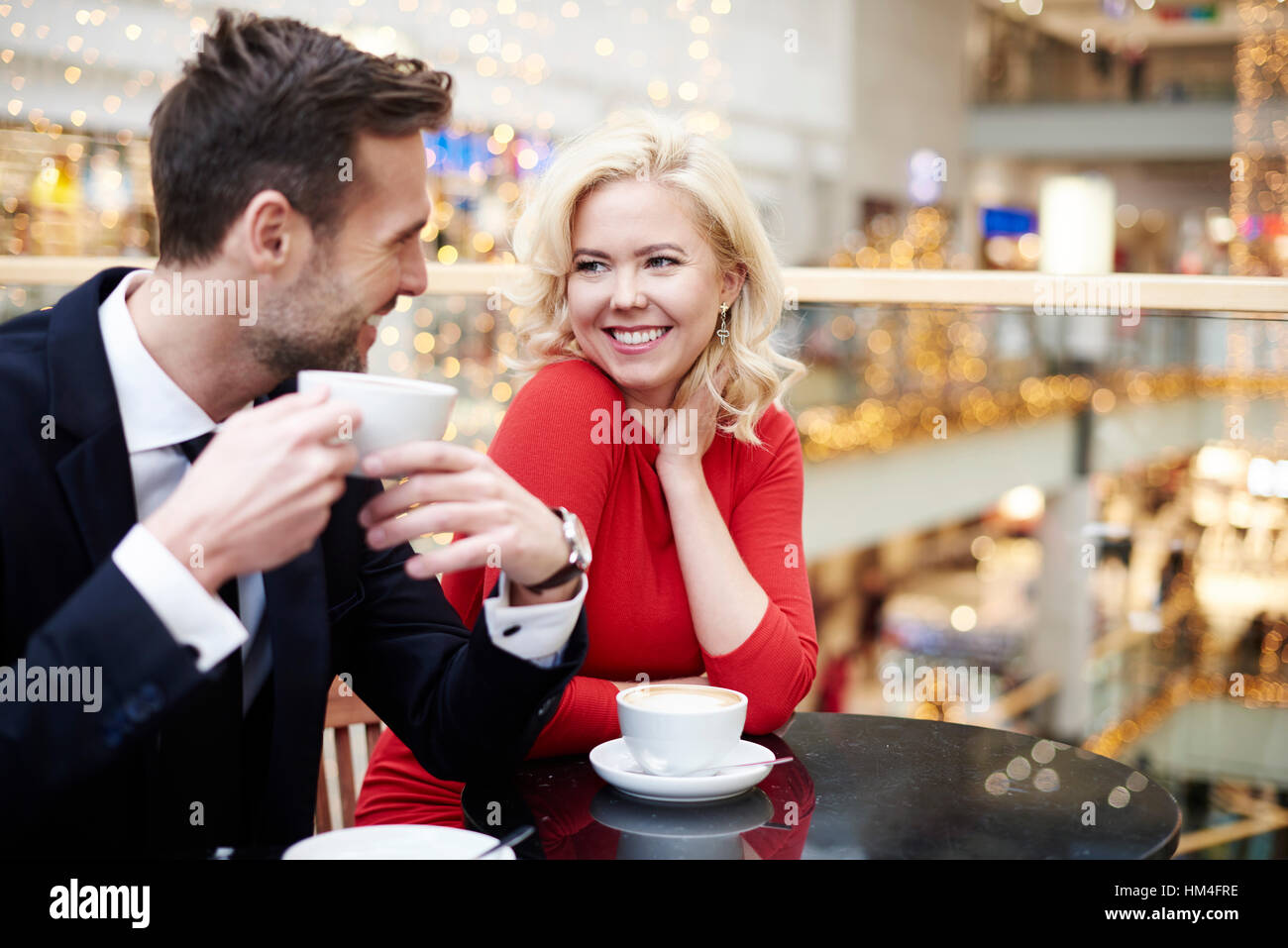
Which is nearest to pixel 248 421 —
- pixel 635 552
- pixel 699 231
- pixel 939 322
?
pixel 635 552

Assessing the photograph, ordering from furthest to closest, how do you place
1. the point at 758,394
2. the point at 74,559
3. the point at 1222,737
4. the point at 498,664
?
1. the point at 1222,737
2. the point at 758,394
3. the point at 498,664
4. the point at 74,559

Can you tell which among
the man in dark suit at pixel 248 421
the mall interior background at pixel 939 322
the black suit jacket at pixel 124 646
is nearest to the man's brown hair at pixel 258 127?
the man in dark suit at pixel 248 421

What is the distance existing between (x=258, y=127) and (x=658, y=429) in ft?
2.39

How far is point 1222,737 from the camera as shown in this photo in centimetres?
565

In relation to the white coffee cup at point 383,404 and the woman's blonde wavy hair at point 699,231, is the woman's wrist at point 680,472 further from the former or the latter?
the white coffee cup at point 383,404

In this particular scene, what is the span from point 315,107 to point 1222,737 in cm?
571

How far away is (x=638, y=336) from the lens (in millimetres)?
1656

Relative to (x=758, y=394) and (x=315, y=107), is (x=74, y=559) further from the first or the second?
(x=758, y=394)

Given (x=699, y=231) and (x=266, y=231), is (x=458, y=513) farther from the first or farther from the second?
(x=699, y=231)

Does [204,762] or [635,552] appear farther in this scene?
[635,552]

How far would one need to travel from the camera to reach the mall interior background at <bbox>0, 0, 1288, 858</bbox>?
386 centimetres

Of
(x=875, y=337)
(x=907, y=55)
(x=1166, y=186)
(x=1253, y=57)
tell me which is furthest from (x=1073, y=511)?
(x=1166, y=186)

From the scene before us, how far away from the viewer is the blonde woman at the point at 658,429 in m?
1.49

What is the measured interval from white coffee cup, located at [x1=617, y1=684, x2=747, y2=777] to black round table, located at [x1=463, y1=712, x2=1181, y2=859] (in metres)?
0.04
